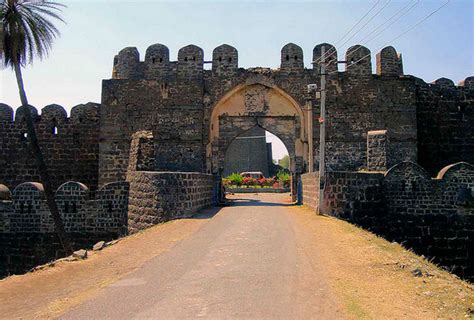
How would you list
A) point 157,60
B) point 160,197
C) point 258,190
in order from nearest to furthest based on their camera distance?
point 160,197, point 157,60, point 258,190

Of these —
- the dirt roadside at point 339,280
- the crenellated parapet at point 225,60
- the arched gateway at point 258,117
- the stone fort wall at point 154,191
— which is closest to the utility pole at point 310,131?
the arched gateway at point 258,117

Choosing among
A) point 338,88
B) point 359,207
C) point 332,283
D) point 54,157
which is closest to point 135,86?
point 54,157

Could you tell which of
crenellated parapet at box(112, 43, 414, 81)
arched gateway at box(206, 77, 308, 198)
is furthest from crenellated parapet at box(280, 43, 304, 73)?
arched gateway at box(206, 77, 308, 198)

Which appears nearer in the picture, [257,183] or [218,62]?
[218,62]

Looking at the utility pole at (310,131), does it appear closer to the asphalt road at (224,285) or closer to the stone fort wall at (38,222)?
the stone fort wall at (38,222)

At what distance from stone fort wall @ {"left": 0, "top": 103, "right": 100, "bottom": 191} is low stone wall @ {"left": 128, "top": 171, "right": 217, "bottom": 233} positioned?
18.5 ft

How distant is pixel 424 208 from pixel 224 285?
9.15 meters

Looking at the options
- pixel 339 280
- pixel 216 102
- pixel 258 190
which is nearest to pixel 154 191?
pixel 339 280

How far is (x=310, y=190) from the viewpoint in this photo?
1500 centimetres

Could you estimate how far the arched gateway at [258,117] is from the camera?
1828cm

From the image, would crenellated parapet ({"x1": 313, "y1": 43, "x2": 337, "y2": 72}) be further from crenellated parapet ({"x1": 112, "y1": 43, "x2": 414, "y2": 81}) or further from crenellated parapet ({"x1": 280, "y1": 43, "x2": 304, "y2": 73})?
crenellated parapet ({"x1": 280, "y1": 43, "x2": 304, "y2": 73})

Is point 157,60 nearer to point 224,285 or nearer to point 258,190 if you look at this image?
point 258,190

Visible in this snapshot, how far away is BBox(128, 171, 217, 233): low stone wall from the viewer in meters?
11.5

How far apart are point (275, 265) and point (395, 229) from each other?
7246 millimetres
